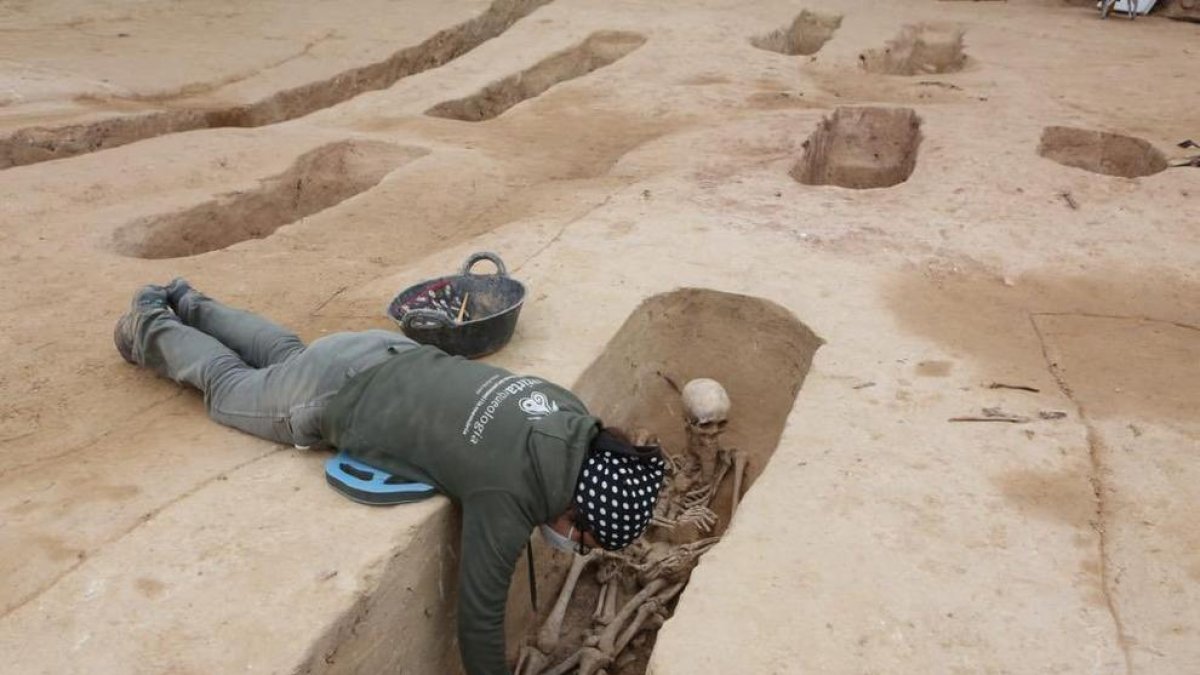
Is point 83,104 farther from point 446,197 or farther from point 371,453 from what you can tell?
point 371,453

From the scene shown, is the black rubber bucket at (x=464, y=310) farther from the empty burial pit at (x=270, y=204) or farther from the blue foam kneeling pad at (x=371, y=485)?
the empty burial pit at (x=270, y=204)

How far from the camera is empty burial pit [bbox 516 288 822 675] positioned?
378 cm

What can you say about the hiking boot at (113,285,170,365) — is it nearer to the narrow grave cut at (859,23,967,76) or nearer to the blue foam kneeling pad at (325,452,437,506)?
the blue foam kneeling pad at (325,452,437,506)

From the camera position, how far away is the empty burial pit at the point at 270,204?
5.61 meters

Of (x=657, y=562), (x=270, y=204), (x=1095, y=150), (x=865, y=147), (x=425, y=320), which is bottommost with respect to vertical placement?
(x=657, y=562)

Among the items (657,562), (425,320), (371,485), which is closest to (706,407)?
(657,562)

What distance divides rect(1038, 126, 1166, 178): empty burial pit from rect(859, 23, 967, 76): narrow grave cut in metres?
2.95

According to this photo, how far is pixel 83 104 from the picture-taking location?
789cm

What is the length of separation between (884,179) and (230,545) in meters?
6.19

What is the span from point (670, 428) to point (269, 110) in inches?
220

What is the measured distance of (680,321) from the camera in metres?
4.84

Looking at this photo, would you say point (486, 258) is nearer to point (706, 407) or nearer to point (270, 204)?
point (706, 407)

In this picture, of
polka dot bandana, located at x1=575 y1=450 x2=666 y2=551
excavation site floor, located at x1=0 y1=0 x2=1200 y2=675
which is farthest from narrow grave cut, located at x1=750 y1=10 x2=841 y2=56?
polka dot bandana, located at x1=575 y1=450 x2=666 y2=551

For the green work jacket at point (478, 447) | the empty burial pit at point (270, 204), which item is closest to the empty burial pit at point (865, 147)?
the empty burial pit at point (270, 204)
